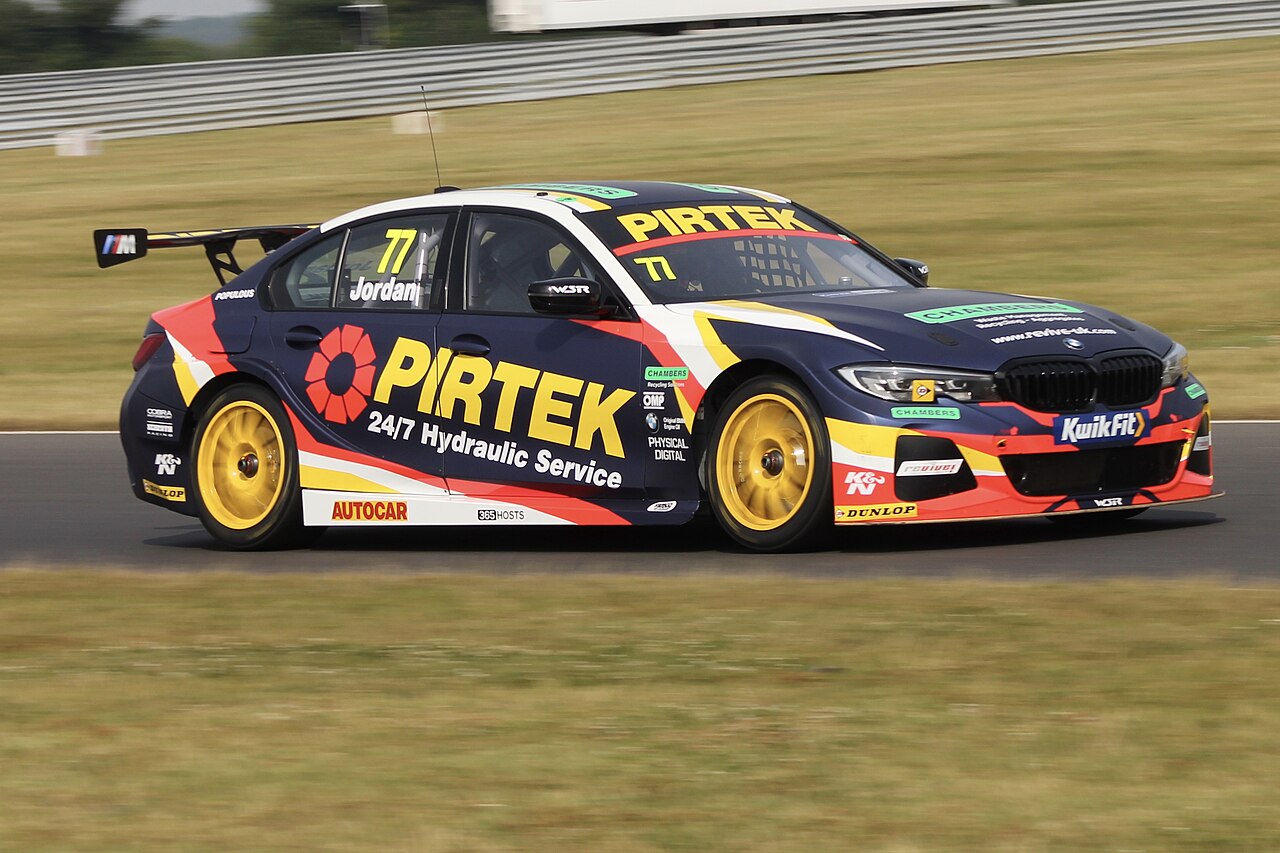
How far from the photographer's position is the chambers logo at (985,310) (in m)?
8.50

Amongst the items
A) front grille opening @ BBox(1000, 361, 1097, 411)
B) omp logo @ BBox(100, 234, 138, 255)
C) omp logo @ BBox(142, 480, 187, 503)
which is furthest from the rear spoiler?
front grille opening @ BBox(1000, 361, 1097, 411)

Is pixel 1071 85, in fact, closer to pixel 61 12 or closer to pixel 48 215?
pixel 48 215

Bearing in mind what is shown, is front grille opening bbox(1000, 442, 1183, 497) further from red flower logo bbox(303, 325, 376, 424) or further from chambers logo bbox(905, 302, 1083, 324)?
red flower logo bbox(303, 325, 376, 424)

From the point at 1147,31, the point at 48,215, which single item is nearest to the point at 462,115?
the point at 48,215

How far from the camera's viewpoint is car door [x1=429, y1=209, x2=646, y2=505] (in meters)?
8.82

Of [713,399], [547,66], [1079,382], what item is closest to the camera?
[1079,382]

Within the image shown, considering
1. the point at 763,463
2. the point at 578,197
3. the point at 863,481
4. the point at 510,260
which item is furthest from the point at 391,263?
the point at 863,481

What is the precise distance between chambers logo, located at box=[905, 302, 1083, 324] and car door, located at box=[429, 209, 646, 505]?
1.19m

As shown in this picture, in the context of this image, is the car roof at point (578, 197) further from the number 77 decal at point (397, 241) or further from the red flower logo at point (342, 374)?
the red flower logo at point (342, 374)

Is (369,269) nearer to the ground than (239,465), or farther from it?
farther from it

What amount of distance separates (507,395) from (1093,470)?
2.45 m

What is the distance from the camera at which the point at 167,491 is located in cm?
1016

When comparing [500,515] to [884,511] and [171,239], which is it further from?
[171,239]

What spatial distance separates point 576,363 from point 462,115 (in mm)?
23072
